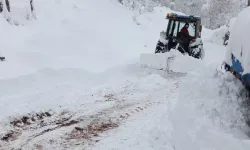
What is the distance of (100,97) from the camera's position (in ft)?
24.0

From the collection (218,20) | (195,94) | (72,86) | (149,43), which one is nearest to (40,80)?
(72,86)

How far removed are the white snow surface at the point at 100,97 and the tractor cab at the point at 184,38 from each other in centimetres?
92

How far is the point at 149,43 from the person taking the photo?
58.8 feet

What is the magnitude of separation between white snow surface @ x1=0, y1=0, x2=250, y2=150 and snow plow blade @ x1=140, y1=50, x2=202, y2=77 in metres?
0.03

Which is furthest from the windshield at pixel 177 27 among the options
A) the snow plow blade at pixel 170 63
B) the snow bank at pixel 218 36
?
the snow bank at pixel 218 36

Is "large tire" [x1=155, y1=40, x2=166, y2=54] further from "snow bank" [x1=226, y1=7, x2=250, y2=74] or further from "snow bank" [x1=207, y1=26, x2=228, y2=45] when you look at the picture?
"snow bank" [x1=207, y1=26, x2=228, y2=45]

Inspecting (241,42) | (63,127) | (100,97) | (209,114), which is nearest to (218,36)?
(100,97)

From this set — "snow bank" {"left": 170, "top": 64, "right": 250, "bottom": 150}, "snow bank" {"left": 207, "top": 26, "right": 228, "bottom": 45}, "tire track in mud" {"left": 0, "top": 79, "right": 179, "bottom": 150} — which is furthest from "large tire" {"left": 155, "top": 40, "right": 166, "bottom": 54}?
"snow bank" {"left": 207, "top": 26, "right": 228, "bottom": 45}

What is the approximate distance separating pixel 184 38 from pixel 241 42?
549cm

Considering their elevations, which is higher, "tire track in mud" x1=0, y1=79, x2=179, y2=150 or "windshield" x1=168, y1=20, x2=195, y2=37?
"windshield" x1=168, y1=20, x2=195, y2=37

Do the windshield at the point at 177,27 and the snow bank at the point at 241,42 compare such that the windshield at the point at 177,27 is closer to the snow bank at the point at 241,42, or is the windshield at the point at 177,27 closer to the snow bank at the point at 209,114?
the snow bank at the point at 209,114

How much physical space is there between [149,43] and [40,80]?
10138mm

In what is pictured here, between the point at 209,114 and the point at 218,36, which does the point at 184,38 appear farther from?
the point at 218,36

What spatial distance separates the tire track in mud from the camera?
196 inches
